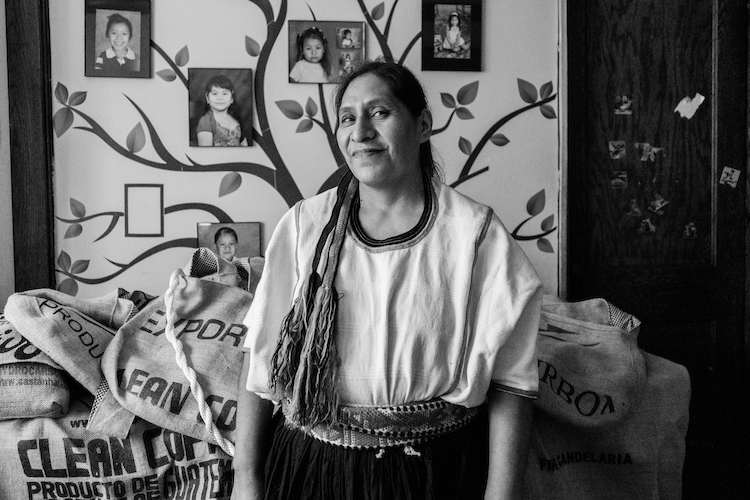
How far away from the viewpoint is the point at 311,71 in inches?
83.7

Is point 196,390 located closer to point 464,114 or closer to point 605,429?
point 605,429

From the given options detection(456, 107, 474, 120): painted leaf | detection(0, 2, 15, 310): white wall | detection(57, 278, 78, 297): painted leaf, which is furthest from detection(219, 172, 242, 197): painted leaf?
detection(456, 107, 474, 120): painted leaf

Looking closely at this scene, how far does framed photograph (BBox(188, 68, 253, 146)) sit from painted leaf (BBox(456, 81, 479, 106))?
0.75 meters

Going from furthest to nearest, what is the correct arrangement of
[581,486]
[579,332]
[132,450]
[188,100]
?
[188,100] < [579,332] < [581,486] < [132,450]

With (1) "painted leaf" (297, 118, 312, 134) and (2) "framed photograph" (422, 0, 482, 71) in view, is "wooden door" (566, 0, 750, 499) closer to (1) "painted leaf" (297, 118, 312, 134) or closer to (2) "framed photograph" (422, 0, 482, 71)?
(2) "framed photograph" (422, 0, 482, 71)

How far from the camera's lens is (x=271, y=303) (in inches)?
44.4

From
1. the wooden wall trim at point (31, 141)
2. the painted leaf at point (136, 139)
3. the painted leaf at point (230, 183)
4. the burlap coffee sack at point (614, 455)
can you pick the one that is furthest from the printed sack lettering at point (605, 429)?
the wooden wall trim at point (31, 141)

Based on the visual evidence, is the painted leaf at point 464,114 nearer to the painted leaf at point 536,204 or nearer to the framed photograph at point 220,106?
the painted leaf at point 536,204

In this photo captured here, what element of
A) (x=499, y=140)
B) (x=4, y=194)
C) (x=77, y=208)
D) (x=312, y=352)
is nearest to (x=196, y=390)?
(x=312, y=352)

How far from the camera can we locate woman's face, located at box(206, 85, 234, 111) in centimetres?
209

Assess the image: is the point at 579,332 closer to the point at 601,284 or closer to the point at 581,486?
the point at 581,486

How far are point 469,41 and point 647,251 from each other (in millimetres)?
1064

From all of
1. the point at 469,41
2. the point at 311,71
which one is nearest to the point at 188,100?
the point at 311,71

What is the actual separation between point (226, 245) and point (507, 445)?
136cm
